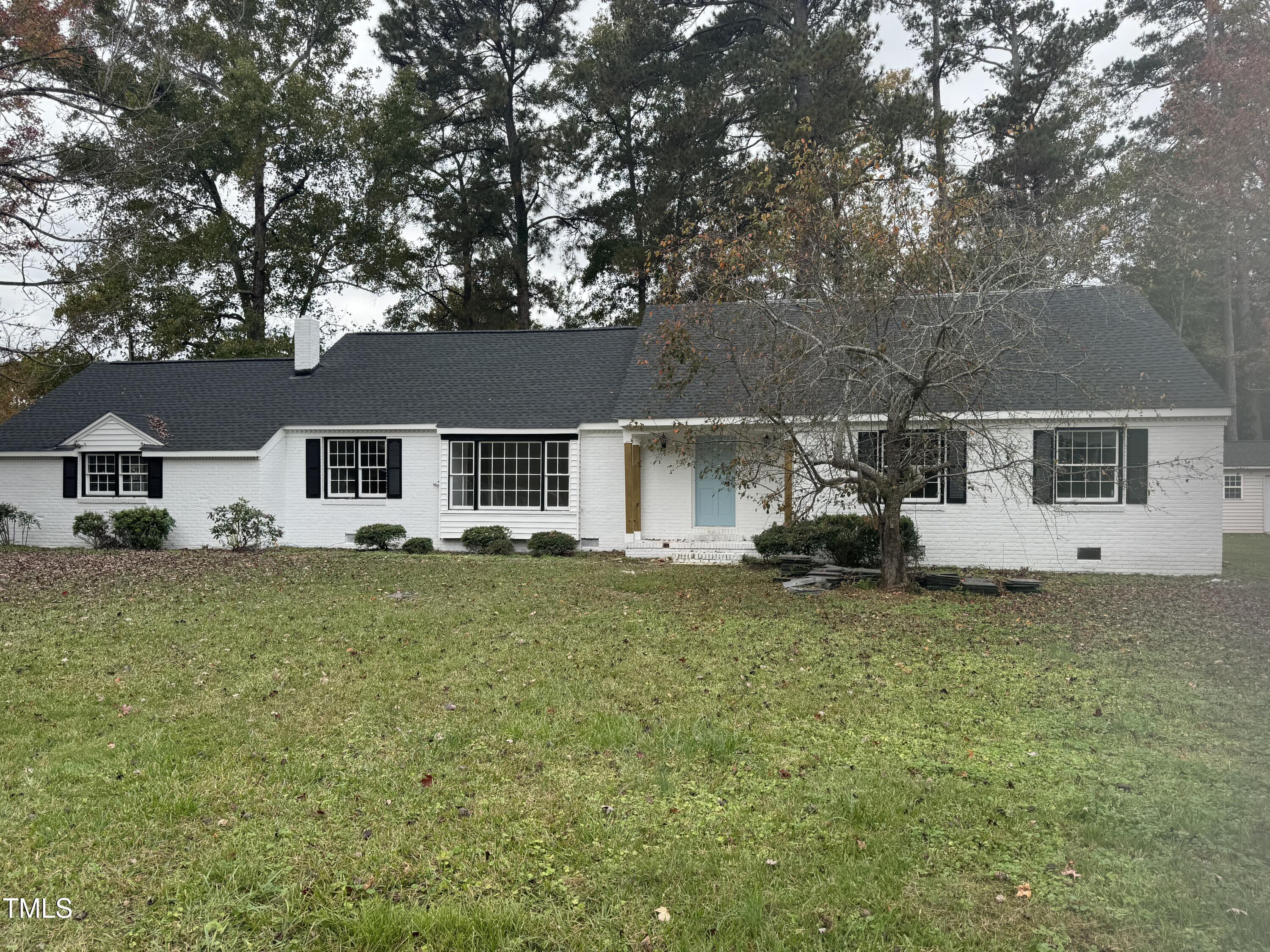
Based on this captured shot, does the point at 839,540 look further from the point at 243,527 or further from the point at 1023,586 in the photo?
the point at 243,527

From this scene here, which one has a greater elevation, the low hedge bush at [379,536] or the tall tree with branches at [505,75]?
the tall tree with branches at [505,75]

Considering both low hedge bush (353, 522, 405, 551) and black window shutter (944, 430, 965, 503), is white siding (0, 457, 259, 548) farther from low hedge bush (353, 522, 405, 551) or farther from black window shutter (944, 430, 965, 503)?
black window shutter (944, 430, 965, 503)

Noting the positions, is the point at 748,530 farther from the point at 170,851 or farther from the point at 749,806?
the point at 170,851

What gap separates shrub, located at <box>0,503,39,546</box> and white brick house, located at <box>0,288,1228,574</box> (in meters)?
0.26

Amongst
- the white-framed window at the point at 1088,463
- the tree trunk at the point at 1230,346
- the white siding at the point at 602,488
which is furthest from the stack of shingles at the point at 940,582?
the tree trunk at the point at 1230,346

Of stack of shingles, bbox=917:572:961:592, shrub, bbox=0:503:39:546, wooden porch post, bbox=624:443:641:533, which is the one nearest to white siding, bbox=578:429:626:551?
wooden porch post, bbox=624:443:641:533

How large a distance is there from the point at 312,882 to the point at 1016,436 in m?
15.2

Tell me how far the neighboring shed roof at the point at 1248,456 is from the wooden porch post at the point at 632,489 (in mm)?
22402

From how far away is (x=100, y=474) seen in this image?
20.5 m

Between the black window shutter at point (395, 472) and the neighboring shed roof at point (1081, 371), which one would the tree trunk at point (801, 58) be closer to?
the neighboring shed roof at point (1081, 371)

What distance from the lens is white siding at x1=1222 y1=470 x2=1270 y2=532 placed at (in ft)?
94.7

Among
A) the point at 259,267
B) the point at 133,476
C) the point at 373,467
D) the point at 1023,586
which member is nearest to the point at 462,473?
the point at 373,467

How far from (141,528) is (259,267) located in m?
13.1

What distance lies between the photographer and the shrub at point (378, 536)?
62.3 feet
